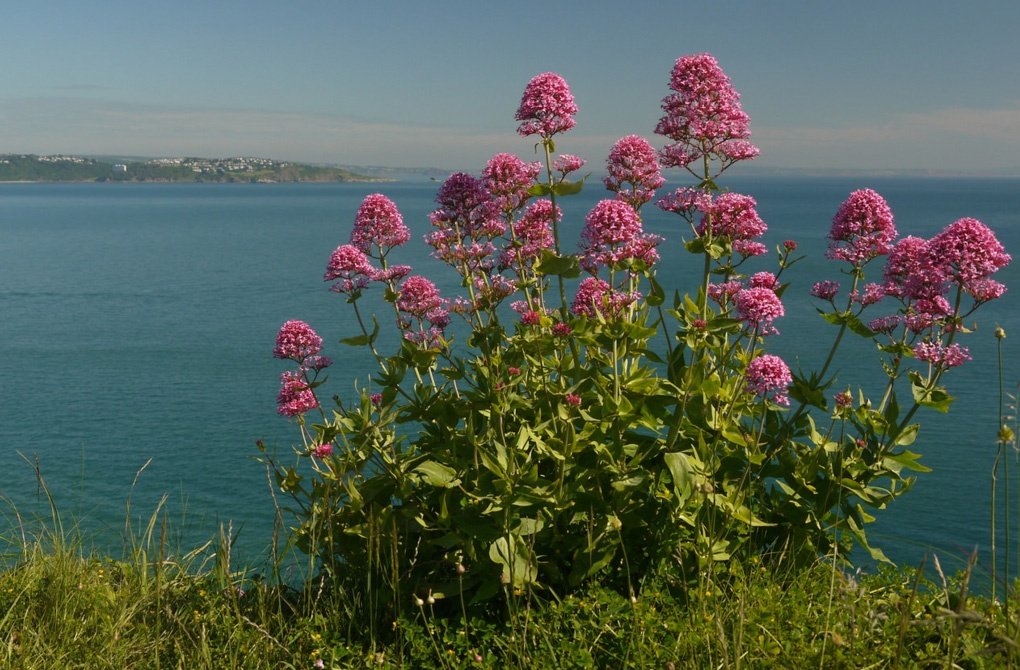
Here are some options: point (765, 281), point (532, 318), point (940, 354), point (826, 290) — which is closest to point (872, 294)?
point (826, 290)

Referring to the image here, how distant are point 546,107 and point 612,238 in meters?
0.98

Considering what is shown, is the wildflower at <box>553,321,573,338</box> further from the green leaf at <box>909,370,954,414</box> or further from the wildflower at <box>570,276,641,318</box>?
the green leaf at <box>909,370,954,414</box>

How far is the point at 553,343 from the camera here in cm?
511

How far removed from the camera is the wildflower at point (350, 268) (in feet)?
19.0

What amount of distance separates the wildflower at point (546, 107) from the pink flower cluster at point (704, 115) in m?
0.71

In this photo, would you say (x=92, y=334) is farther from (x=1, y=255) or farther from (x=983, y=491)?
(x=1, y=255)

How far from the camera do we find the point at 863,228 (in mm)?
5699

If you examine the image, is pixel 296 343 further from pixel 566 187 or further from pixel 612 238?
pixel 612 238

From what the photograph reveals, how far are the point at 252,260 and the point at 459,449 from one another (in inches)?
2658

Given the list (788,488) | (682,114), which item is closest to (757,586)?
(788,488)

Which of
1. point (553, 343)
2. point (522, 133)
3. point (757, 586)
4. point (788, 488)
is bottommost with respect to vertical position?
point (757, 586)

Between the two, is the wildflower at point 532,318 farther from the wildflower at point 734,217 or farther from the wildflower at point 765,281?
the wildflower at point 765,281

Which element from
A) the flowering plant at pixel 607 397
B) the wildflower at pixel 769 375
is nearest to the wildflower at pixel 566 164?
the flowering plant at pixel 607 397

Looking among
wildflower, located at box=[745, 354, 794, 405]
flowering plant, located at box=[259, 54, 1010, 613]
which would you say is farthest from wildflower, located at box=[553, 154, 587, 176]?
wildflower, located at box=[745, 354, 794, 405]
